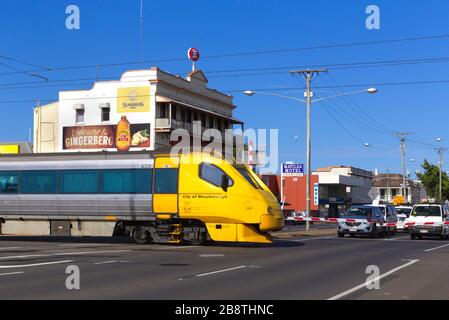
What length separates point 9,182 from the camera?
24.9 m

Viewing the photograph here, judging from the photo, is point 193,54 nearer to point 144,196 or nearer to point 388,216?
point 388,216

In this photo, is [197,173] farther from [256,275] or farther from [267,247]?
[256,275]

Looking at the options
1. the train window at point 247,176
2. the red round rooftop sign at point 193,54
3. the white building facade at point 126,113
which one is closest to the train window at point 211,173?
the train window at point 247,176

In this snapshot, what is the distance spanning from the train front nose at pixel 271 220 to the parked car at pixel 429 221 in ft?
39.2

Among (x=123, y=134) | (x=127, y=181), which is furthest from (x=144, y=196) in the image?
(x=123, y=134)

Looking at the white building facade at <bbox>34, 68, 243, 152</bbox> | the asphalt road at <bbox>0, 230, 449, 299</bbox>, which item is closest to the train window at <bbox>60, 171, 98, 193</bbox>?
the asphalt road at <bbox>0, 230, 449, 299</bbox>

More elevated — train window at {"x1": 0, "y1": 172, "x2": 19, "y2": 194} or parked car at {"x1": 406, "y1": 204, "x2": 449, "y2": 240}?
train window at {"x1": 0, "y1": 172, "x2": 19, "y2": 194}

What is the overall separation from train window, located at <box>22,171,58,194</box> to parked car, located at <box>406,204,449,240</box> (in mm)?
17784

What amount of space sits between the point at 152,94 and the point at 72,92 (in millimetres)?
8575

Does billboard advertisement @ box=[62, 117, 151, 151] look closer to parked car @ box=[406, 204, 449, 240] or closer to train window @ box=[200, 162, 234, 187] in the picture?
parked car @ box=[406, 204, 449, 240]

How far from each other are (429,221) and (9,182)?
20.0m

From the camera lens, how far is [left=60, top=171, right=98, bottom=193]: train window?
23.8 metres
